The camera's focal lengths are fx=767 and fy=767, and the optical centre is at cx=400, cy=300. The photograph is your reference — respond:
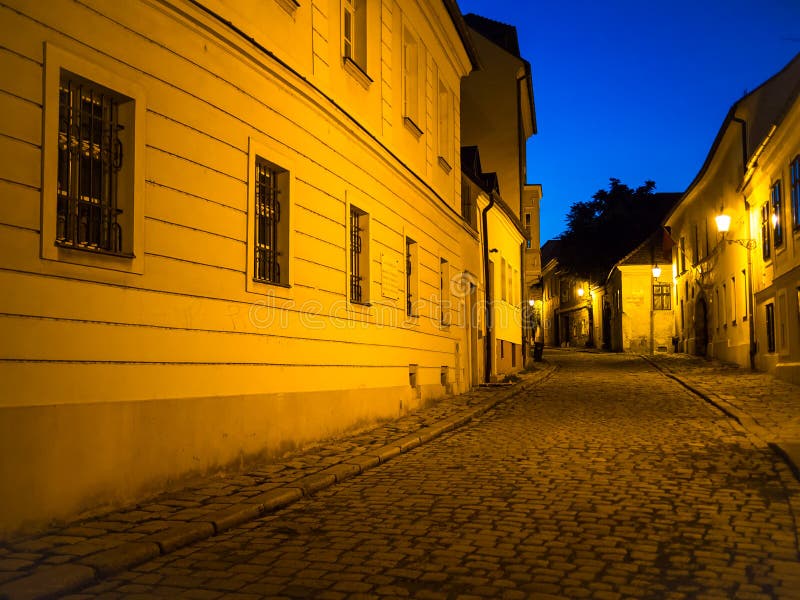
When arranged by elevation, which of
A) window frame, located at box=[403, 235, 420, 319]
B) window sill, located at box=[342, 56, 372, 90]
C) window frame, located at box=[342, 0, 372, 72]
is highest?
Result: window frame, located at box=[342, 0, 372, 72]

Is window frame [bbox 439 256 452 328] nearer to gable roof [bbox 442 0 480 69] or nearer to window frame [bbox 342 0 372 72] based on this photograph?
gable roof [bbox 442 0 480 69]

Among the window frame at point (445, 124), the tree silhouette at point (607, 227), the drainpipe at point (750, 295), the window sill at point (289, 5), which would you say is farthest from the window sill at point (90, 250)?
the tree silhouette at point (607, 227)

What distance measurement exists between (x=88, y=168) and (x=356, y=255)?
20.0 feet

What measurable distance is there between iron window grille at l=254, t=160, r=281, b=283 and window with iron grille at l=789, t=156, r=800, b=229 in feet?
44.7

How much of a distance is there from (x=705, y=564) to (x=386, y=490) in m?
3.45

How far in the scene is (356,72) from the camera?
11.9m

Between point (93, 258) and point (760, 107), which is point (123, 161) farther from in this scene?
point (760, 107)

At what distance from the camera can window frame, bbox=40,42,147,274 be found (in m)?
5.80

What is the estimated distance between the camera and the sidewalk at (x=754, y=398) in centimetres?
1083

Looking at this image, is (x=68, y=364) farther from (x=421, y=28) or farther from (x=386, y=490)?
(x=421, y=28)

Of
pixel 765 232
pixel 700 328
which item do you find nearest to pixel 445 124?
pixel 765 232

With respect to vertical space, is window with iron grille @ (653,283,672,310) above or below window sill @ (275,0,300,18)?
below

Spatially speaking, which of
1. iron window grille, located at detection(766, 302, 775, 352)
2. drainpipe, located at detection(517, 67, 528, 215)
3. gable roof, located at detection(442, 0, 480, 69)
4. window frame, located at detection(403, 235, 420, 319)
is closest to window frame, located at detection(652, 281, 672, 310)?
drainpipe, located at detection(517, 67, 528, 215)

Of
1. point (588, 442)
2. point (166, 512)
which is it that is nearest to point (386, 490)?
point (166, 512)
